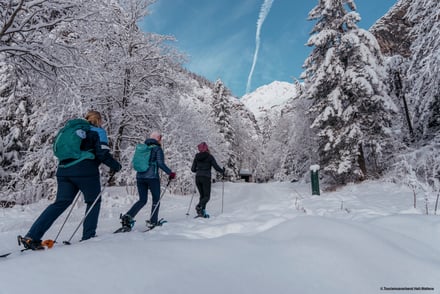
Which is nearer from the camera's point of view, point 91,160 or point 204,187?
point 91,160

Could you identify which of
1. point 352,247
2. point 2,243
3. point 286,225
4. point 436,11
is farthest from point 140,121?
point 436,11

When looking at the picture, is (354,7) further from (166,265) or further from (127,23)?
(166,265)

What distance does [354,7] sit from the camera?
13.3 m

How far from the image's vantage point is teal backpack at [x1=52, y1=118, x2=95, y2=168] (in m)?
3.21

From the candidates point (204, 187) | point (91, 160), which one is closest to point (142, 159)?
point (91, 160)

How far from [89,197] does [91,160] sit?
1.67ft

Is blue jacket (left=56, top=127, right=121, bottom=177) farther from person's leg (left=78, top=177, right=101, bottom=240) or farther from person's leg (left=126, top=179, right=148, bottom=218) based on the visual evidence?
person's leg (left=126, top=179, right=148, bottom=218)

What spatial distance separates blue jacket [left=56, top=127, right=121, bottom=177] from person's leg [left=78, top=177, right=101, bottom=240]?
0.27 feet

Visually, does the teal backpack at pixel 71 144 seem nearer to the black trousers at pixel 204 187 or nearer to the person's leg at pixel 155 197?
the person's leg at pixel 155 197

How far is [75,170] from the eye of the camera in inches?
129

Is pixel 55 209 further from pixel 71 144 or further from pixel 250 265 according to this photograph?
pixel 250 265

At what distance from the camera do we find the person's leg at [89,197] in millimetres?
3369

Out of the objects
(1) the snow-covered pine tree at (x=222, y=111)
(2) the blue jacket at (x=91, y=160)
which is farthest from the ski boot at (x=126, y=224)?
(1) the snow-covered pine tree at (x=222, y=111)

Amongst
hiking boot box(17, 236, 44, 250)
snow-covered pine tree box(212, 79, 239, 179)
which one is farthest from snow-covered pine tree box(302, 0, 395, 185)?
snow-covered pine tree box(212, 79, 239, 179)
